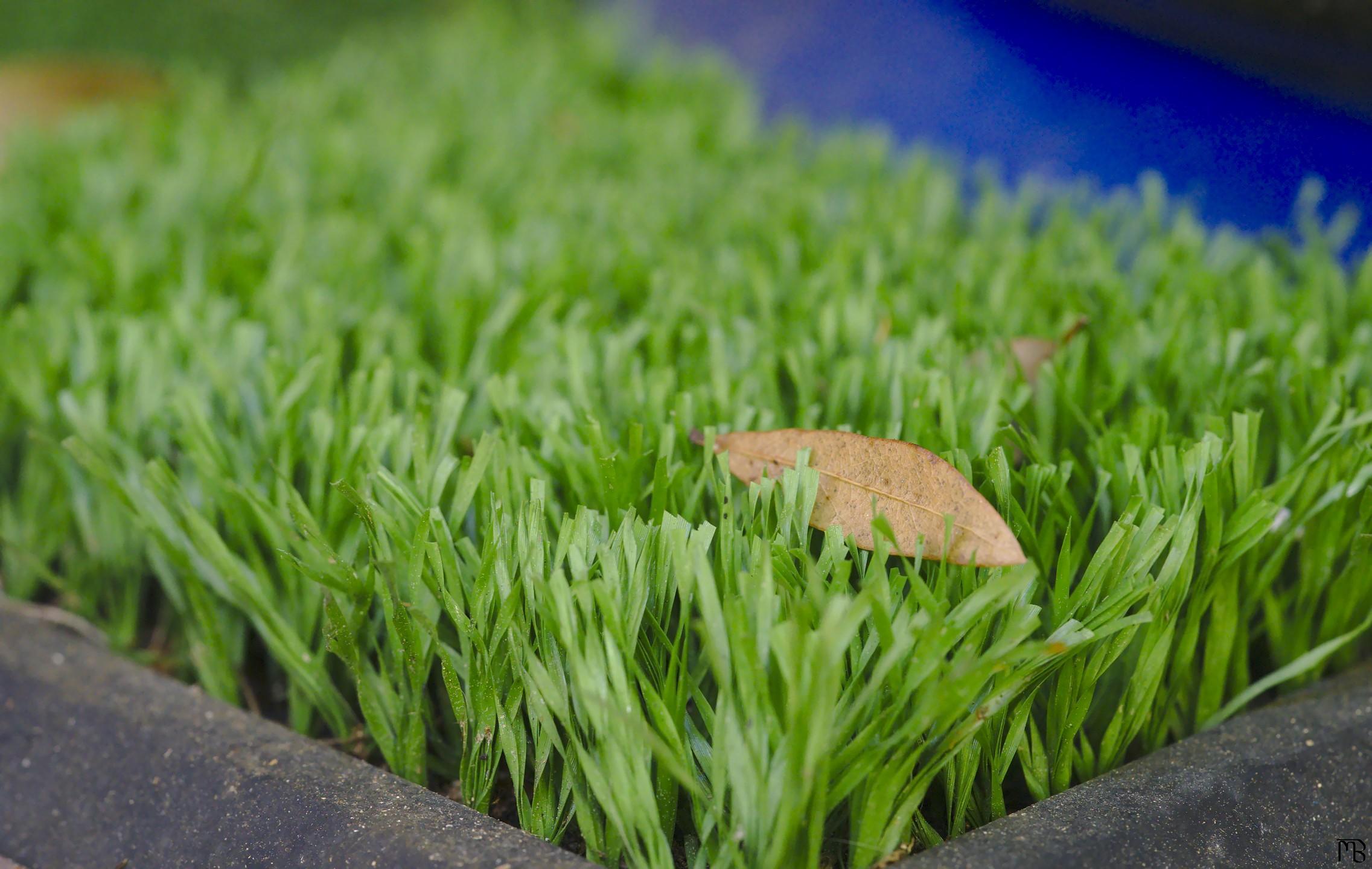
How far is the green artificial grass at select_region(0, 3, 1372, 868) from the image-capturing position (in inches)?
29.4

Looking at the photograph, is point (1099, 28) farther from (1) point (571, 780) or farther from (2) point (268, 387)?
(1) point (571, 780)

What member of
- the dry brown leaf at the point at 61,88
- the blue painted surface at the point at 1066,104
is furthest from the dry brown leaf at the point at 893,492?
the dry brown leaf at the point at 61,88

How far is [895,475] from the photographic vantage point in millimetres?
868

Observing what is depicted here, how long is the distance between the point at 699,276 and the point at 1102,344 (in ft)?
1.85

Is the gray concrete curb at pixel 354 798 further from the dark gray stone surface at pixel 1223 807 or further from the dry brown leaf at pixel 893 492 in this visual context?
the dry brown leaf at pixel 893 492

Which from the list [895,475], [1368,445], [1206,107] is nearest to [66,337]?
[895,475]

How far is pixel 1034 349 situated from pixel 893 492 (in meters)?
0.46

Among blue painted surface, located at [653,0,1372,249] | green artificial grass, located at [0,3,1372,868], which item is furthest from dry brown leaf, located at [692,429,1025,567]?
blue painted surface, located at [653,0,1372,249]

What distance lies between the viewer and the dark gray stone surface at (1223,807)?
726 mm

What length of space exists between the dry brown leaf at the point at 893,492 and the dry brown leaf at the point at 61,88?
2661 mm

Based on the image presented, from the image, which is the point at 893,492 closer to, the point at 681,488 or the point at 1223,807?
the point at 681,488

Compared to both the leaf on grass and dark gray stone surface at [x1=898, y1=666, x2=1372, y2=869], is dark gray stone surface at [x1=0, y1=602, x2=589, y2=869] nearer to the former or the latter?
dark gray stone surface at [x1=898, y1=666, x2=1372, y2=869]

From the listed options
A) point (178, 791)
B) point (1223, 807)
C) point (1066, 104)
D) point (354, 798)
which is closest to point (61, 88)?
point (1066, 104)

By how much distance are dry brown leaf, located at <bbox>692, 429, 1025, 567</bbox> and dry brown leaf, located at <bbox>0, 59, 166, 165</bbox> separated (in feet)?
8.73
